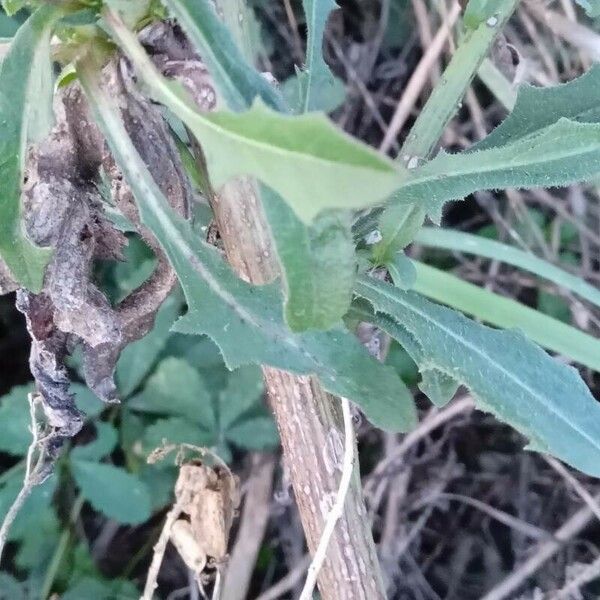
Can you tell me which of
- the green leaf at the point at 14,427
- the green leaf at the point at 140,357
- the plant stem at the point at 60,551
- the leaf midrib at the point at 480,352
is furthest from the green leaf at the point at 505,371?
the plant stem at the point at 60,551

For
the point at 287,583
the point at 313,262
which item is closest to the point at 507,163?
the point at 313,262

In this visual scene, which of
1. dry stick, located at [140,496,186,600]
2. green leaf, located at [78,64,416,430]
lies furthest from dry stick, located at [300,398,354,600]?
dry stick, located at [140,496,186,600]

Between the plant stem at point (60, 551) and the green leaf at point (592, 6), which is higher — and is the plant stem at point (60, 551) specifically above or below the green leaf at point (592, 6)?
below

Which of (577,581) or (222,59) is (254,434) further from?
(222,59)

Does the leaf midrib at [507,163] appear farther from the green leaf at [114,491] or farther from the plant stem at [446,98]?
the green leaf at [114,491]

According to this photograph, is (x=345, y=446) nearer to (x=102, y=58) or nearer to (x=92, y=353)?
(x=92, y=353)

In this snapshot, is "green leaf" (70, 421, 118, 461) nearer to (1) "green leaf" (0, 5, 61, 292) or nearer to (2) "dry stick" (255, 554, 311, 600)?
(2) "dry stick" (255, 554, 311, 600)
